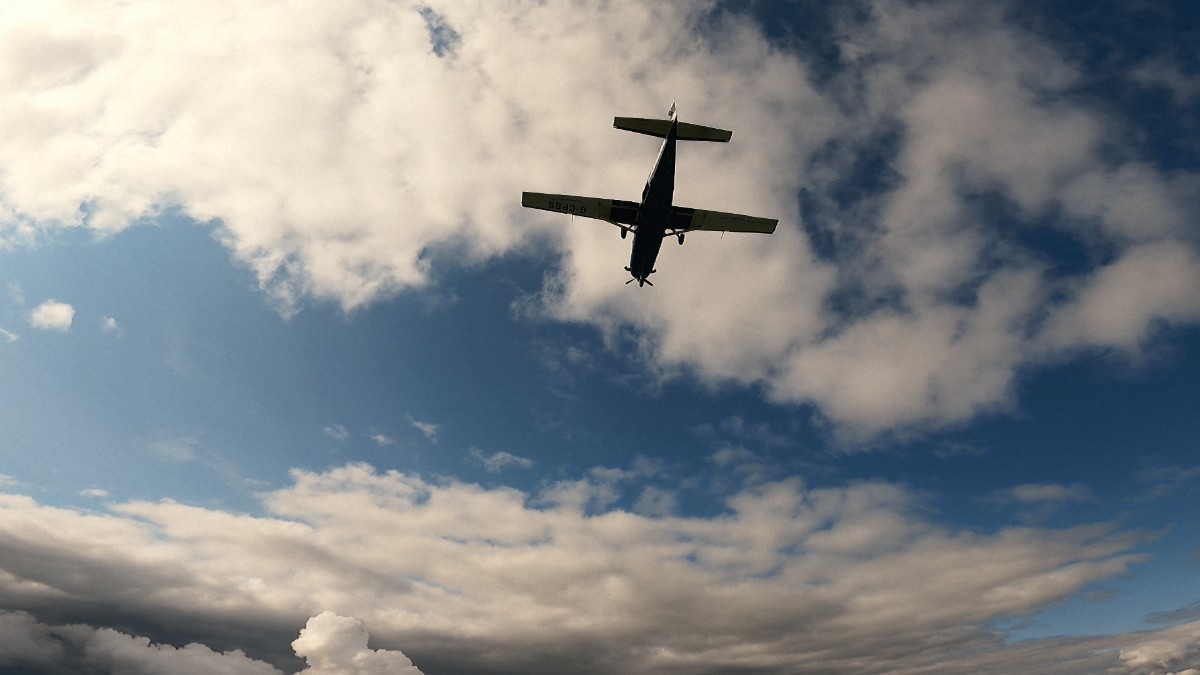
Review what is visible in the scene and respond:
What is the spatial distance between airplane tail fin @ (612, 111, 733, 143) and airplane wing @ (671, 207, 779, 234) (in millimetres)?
6458

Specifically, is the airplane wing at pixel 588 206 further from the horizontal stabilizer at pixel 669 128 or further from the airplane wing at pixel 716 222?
the horizontal stabilizer at pixel 669 128

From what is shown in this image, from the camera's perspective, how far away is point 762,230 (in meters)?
49.2

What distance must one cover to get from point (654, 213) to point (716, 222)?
25.3ft

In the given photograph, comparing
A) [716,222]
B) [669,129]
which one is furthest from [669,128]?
[716,222]

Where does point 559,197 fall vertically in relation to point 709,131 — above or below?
below

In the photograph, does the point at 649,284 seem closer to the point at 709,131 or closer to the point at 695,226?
the point at 695,226

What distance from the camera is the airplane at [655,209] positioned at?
Result: 43.5 meters

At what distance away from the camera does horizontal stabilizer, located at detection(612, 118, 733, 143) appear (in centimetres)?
4484

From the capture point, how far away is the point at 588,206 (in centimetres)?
4653

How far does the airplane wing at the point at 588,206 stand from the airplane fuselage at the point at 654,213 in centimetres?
120

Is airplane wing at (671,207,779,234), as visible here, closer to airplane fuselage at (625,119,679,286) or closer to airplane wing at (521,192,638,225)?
airplane fuselage at (625,119,679,286)

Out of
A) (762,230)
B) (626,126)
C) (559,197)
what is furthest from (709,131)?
(559,197)

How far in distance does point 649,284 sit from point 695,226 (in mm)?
7095

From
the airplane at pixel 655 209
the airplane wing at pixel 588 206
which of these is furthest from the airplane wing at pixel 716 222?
the airplane wing at pixel 588 206
